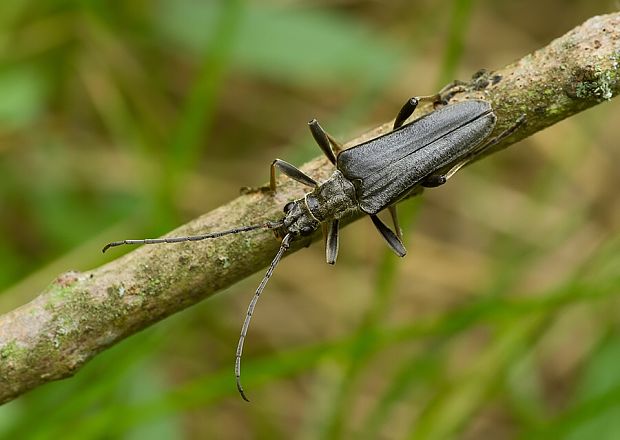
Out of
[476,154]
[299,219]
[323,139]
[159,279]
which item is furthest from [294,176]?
[159,279]

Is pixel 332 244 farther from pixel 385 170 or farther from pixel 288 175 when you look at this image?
pixel 288 175

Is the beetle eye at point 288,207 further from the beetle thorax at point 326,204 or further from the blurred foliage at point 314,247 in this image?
the blurred foliage at point 314,247

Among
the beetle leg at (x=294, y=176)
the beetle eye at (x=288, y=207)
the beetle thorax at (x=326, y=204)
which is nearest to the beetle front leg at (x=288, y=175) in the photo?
the beetle leg at (x=294, y=176)

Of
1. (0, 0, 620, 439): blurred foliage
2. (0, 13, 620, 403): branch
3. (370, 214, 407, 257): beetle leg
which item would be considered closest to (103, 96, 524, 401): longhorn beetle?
(370, 214, 407, 257): beetle leg

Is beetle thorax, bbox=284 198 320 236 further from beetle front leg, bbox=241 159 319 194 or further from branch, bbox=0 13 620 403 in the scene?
branch, bbox=0 13 620 403

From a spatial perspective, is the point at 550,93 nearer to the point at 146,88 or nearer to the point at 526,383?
the point at 526,383

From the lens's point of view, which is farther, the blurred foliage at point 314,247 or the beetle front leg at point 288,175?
the blurred foliage at point 314,247
